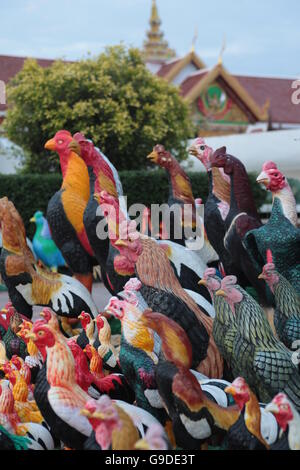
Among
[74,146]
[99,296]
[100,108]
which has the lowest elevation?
[99,296]

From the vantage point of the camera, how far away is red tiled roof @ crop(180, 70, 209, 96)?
55.4 ft

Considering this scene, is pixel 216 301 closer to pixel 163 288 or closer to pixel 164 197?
pixel 163 288

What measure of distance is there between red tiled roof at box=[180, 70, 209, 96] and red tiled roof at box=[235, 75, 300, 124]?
2.07m

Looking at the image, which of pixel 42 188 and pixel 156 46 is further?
pixel 156 46

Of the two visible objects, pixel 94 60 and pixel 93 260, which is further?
pixel 94 60

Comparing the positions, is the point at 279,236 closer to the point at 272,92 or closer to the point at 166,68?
the point at 166,68

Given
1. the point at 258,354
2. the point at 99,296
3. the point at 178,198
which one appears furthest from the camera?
the point at 99,296

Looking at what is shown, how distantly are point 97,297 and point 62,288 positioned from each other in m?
3.91

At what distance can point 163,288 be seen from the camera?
285 centimetres

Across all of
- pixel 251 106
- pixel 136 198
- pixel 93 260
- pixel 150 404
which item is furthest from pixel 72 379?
pixel 251 106

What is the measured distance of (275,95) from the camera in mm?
18594

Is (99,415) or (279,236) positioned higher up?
(279,236)

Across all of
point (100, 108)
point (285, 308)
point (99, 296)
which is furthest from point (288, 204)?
point (100, 108)

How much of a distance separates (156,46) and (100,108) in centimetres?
1176
